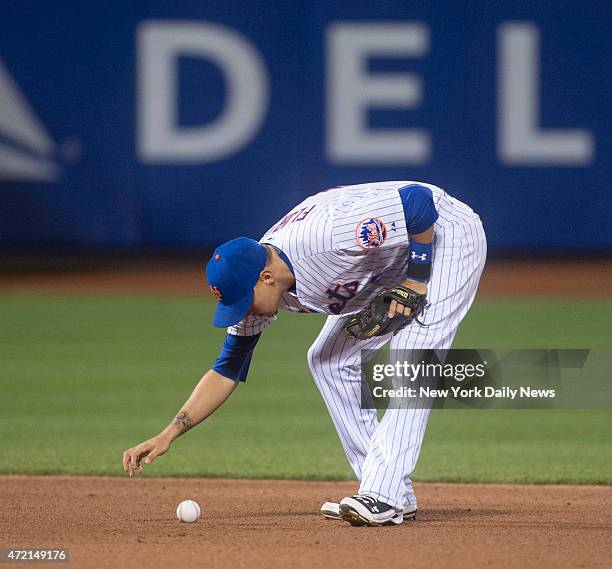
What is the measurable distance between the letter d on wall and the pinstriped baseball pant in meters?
12.0

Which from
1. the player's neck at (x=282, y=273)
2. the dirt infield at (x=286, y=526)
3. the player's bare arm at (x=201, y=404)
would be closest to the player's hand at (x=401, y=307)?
the player's neck at (x=282, y=273)

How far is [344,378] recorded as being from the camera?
203 inches

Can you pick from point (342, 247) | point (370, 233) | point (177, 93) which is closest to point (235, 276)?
point (342, 247)

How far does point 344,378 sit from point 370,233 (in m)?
0.81

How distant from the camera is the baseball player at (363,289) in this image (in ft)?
15.2

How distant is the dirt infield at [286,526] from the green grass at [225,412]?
16.4 inches

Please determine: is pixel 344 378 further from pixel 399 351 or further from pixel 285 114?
pixel 285 114

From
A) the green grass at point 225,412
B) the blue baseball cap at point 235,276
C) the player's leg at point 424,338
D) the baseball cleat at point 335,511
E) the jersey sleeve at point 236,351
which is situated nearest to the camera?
the blue baseball cap at point 235,276

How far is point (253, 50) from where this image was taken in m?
16.8

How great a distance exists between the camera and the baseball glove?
15.5 ft

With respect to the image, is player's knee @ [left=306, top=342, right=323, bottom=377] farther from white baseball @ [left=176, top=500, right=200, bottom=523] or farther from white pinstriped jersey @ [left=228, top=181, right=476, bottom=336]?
white baseball @ [left=176, top=500, right=200, bottom=523]

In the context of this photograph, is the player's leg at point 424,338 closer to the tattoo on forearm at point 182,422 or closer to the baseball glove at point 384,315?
the baseball glove at point 384,315

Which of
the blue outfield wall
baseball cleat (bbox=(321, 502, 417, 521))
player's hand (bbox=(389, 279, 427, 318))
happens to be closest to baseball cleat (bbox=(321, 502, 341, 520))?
baseball cleat (bbox=(321, 502, 417, 521))

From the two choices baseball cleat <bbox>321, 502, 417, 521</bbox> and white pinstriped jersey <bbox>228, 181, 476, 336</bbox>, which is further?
baseball cleat <bbox>321, 502, 417, 521</bbox>
